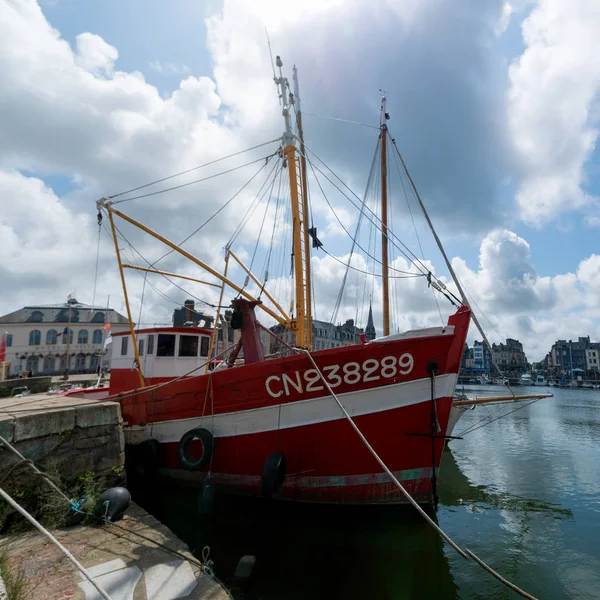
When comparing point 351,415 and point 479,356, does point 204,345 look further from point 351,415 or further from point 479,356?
point 479,356

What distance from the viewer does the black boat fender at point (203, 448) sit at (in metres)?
8.21

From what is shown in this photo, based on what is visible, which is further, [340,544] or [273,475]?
[273,475]

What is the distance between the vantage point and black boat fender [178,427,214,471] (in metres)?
8.21

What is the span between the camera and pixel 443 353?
24.9ft

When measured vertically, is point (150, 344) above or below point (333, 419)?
above

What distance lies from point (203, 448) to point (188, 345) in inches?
185

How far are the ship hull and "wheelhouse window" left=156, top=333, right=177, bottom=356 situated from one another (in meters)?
4.56

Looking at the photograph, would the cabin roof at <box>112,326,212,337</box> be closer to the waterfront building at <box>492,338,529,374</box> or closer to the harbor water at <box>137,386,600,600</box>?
the harbor water at <box>137,386,600,600</box>

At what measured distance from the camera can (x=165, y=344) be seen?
40.1 feet

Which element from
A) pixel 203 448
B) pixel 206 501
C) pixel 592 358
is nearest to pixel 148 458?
pixel 203 448

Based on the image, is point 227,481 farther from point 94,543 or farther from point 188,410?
point 94,543

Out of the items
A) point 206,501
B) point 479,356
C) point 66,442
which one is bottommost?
point 206,501

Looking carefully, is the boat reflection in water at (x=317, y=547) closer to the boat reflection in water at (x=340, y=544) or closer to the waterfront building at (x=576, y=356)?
the boat reflection in water at (x=340, y=544)

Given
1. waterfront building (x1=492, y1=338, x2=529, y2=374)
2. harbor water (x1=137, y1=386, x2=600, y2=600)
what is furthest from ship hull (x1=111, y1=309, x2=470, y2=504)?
waterfront building (x1=492, y1=338, x2=529, y2=374)
